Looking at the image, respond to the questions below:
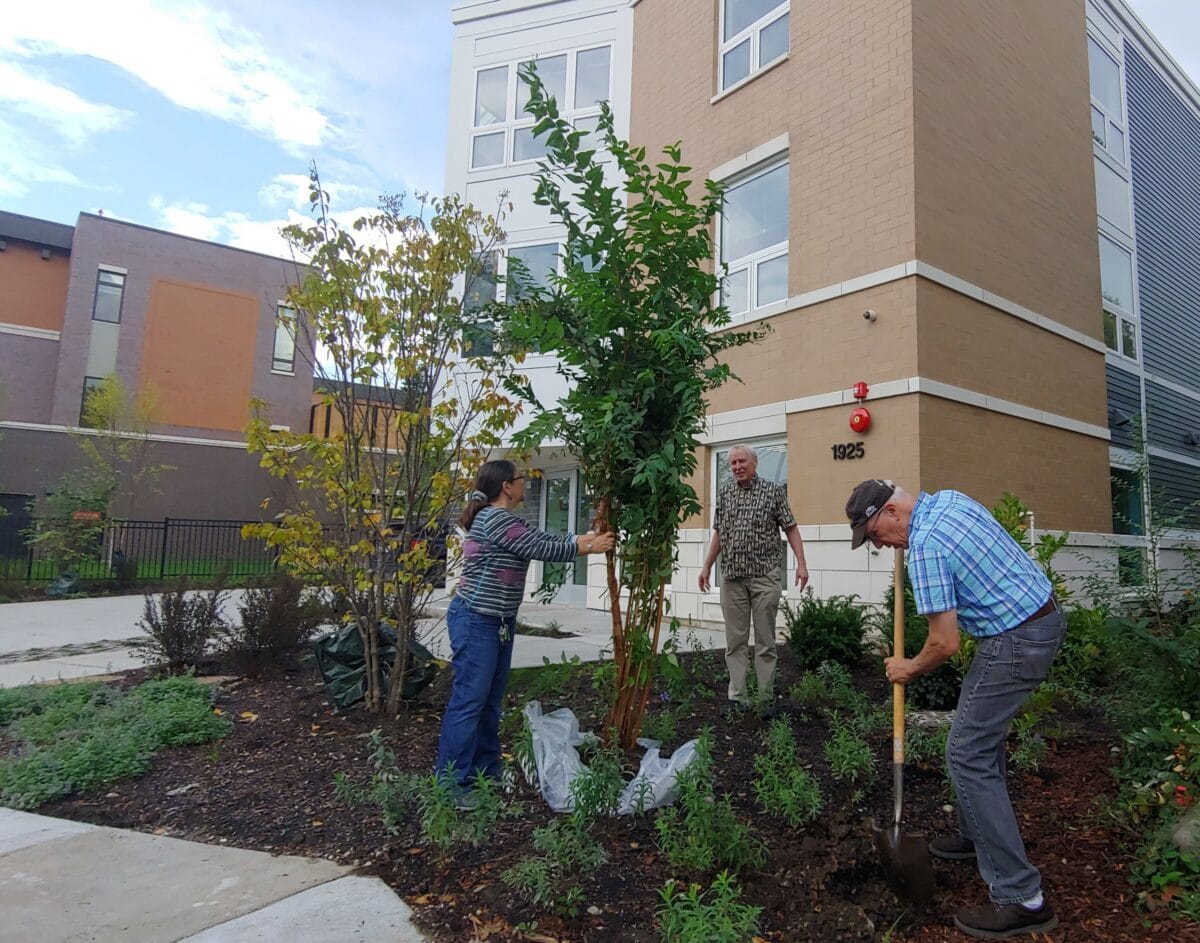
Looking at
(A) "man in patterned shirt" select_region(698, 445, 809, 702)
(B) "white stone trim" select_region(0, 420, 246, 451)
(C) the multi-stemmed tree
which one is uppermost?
(B) "white stone trim" select_region(0, 420, 246, 451)

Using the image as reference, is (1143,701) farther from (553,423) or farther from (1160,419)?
(1160,419)

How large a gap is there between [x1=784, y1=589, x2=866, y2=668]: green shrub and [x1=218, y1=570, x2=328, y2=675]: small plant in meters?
4.26

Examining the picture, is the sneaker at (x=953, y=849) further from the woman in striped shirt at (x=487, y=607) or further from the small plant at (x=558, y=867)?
the woman in striped shirt at (x=487, y=607)

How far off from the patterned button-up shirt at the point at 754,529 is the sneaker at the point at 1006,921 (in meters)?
2.82

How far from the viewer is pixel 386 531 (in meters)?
4.70

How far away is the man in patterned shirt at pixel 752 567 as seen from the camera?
17.0ft

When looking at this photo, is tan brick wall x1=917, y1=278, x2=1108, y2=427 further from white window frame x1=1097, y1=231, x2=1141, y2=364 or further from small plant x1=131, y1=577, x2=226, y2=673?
small plant x1=131, y1=577, x2=226, y2=673

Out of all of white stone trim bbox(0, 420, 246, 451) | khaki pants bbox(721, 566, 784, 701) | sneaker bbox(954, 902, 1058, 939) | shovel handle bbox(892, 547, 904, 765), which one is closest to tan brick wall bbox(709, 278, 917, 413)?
khaki pants bbox(721, 566, 784, 701)

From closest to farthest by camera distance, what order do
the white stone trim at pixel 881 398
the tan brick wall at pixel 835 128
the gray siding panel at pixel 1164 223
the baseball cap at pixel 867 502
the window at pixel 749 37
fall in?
the baseball cap at pixel 867 502 < the white stone trim at pixel 881 398 < the tan brick wall at pixel 835 128 < the window at pixel 749 37 < the gray siding panel at pixel 1164 223

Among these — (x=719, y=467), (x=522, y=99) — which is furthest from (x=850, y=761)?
(x=522, y=99)

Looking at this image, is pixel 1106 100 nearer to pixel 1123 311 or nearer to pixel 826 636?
pixel 1123 311

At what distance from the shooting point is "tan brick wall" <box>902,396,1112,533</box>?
754cm

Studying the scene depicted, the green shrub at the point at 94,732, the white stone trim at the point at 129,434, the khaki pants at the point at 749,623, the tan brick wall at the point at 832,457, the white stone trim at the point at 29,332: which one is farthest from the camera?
the white stone trim at the point at 29,332

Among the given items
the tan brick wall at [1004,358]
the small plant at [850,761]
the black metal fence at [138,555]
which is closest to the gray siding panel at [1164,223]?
the tan brick wall at [1004,358]
